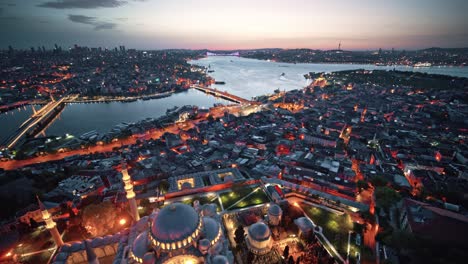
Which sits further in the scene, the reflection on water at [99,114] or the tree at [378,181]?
the reflection on water at [99,114]

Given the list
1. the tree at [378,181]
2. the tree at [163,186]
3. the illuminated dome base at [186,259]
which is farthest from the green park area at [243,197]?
the tree at [378,181]

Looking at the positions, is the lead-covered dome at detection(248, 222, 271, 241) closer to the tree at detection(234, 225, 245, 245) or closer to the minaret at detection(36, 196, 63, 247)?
the tree at detection(234, 225, 245, 245)

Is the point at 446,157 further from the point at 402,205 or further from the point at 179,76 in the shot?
the point at 179,76

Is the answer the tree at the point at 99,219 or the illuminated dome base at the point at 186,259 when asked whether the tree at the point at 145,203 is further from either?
the illuminated dome base at the point at 186,259

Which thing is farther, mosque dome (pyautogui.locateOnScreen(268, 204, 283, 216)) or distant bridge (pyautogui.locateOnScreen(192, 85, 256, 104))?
distant bridge (pyautogui.locateOnScreen(192, 85, 256, 104))

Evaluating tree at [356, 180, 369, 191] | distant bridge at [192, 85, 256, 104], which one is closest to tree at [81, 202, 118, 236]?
tree at [356, 180, 369, 191]

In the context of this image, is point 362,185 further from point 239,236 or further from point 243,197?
point 239,236

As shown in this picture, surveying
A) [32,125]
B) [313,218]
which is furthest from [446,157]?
[32,125]
